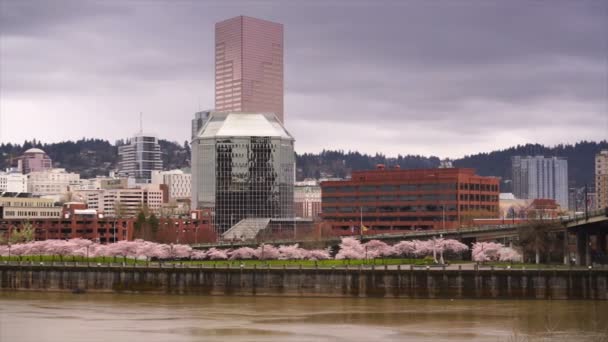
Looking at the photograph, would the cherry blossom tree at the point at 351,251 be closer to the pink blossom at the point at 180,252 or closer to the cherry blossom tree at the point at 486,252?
the cherry blossom tree at the point at 486,252

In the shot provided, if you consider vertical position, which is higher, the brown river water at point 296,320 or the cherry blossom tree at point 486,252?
the cherry blossom tree at point 486,252

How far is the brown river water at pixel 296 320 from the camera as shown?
102125mm

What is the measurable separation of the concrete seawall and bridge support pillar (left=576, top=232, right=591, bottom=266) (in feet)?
104

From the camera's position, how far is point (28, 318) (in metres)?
118

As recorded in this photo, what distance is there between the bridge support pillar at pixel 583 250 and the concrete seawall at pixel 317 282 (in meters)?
31.8

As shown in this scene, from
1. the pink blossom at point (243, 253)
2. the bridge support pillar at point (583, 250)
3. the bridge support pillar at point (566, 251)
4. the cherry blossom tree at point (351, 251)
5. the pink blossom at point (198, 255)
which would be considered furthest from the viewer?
the pink blossom at point (198, 255)

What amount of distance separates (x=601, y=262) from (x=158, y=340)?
288 feet

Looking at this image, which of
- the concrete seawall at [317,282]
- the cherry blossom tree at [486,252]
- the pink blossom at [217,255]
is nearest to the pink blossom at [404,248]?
the cherry blossom tree at [486,252]

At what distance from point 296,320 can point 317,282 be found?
3011 cm

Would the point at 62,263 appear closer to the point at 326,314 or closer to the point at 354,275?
the point at 354,275

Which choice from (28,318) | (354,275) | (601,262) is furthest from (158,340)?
(601,262)

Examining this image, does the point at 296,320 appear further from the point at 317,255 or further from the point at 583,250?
the point at 583,250

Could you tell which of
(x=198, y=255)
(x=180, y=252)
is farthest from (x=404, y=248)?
(x=180, y=252)

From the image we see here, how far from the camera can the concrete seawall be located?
444 feet
